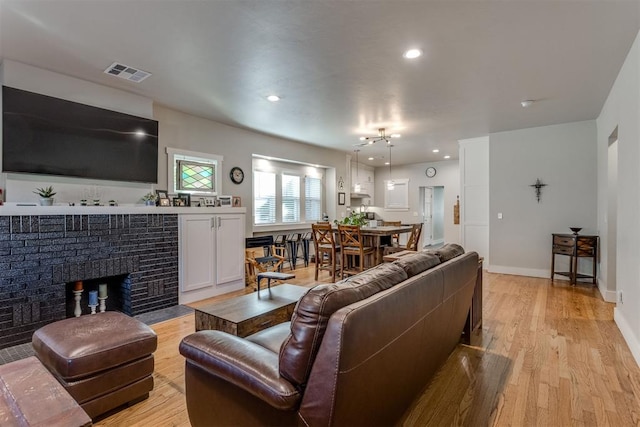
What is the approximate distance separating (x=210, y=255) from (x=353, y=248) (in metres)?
2.27

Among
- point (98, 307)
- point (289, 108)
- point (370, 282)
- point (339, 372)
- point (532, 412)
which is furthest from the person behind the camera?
point (289, 108)

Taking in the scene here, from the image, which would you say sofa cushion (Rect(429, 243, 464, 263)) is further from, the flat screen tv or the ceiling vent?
the flat screen tv

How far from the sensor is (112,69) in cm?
327

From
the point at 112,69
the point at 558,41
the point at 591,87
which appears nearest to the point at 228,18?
the point at 112,69

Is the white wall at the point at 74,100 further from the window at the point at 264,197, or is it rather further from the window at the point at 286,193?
the window at the point at 286,193

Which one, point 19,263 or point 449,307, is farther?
point 19,263

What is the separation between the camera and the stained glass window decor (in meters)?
4.75

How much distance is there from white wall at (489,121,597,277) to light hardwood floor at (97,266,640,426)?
6.74 feet

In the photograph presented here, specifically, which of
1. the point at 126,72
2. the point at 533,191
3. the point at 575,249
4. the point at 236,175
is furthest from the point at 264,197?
the point at 575,249

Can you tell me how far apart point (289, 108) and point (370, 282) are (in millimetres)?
3600

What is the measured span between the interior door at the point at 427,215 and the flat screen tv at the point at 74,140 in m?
7.92

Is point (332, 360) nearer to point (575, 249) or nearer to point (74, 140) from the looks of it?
point (74, 140)

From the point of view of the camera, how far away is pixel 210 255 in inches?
178

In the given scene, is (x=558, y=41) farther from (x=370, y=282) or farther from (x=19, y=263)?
(x=19, y=263)
